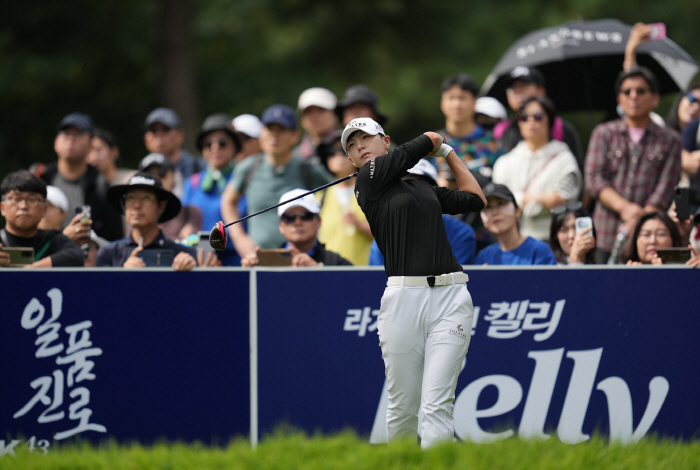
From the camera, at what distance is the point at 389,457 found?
13.0 ft

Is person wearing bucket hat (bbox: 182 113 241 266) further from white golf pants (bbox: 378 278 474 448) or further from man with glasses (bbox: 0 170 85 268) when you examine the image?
white golf pants (bbox: 378 278 474 448)

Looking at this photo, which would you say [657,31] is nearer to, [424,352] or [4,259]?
[424,352]

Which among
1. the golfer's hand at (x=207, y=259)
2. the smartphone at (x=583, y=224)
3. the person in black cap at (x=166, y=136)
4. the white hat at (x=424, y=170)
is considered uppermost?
the person in black cap at (x=166, y=136)

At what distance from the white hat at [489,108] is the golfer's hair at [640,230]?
2.49 m

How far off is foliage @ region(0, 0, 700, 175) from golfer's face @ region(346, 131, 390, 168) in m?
11.8

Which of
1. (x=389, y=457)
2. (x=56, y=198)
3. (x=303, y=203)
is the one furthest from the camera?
(x=56, y=198)

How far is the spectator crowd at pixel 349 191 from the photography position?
6.93 m

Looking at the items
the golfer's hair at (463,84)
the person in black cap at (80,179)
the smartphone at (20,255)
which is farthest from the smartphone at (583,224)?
the person in black cap at (80,179)

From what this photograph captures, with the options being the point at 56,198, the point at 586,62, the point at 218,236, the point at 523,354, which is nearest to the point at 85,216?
the point at 56,198

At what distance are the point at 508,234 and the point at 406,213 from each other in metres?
1.89

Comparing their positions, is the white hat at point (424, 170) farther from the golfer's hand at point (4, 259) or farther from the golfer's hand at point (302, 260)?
the golfer's hand at point (4, 259)

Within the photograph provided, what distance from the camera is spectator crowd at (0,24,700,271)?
22.7ft

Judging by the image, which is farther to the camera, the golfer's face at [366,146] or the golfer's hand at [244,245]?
the golfer's hand at [244,245]

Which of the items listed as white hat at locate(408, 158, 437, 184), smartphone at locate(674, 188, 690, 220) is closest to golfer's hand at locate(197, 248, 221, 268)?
white hat at locate(408, 158, 437, 184)
